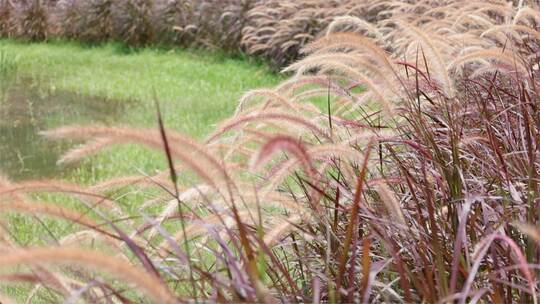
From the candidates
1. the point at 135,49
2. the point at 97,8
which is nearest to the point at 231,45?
the point at 135,49

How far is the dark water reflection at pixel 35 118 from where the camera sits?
4984 millimetres

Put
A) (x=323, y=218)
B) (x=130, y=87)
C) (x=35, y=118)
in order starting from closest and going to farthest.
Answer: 1. (x=323, y=218)
2. (x=35, y=118)
3. (x=130, y=87)

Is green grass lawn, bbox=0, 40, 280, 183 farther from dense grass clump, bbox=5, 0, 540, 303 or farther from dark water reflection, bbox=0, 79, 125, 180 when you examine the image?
dense grass clump, bbox=5, 0, 540, 303

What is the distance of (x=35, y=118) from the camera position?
6.44m

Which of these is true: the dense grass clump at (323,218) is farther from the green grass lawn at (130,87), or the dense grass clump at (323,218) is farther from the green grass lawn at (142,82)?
the green grass lawn at (142,82)

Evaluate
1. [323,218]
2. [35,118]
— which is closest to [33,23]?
[35,118]

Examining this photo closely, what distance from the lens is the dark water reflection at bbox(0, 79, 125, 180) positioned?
196 inches

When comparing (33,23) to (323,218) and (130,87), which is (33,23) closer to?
(130,87)

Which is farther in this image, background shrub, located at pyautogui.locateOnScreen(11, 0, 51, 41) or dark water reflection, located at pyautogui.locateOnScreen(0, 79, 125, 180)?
background shrub, located at pyautogui.locateOnScreen(11, 0, 51, 41)

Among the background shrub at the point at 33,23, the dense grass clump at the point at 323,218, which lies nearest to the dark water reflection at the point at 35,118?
the dense grass clump at the point at 323,218

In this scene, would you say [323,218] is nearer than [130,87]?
Yes

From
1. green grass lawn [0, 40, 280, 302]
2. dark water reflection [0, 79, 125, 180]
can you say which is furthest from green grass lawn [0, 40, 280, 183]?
dark water reflection [0, 79, 125, 180]

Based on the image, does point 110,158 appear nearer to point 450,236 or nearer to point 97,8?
point 450,236

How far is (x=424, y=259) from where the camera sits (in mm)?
1584
